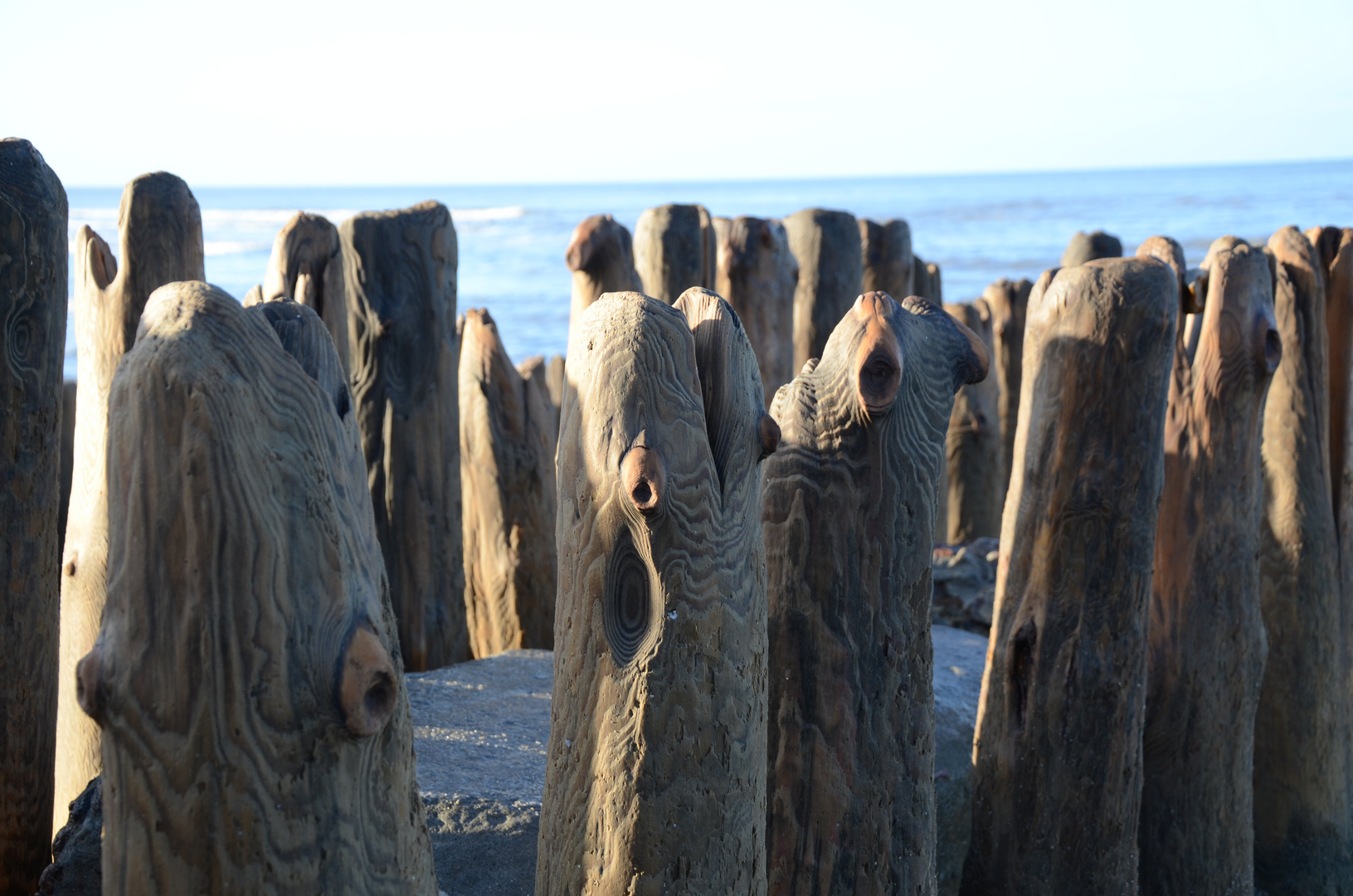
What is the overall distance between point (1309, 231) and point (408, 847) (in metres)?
3.89

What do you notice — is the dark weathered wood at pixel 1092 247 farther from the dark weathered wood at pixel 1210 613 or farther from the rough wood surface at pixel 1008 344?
the dark weathered wood at pixel 1210 613

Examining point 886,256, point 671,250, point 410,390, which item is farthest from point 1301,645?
point 886,256

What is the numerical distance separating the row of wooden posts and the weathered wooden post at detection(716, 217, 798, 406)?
62.7 inches

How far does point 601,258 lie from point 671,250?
55cm

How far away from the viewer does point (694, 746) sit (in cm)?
211

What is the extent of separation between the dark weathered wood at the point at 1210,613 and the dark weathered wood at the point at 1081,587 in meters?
0.33

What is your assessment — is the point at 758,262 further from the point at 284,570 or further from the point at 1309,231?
the point at 284,570

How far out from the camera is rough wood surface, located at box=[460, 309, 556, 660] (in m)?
5.12

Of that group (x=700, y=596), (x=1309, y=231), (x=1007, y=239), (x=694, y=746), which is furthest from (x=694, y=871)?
(x=1007, y=239)

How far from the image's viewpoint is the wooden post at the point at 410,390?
4.24 m

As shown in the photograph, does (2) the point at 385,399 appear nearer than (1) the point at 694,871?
No

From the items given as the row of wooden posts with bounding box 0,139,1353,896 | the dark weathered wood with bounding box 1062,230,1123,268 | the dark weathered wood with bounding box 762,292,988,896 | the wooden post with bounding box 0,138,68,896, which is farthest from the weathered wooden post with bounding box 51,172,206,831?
the dark weathered wood with bounding box 1062,230,1123,268

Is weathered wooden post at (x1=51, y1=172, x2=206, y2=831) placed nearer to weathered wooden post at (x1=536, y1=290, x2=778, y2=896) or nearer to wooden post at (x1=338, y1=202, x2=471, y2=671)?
wooden post at (x1=338, y1=202, x2=471, y2=671)

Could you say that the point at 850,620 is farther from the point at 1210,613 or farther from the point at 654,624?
the point at 1210,613
